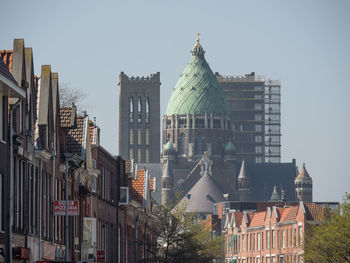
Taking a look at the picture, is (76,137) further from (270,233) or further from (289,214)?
(270,233)

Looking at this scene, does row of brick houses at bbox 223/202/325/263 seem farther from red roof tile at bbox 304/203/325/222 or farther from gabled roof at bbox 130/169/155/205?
gabled roof at bbox 130/169/155/205

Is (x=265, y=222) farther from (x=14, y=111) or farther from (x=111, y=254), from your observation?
(x=14, y=111)

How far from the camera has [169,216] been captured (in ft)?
237

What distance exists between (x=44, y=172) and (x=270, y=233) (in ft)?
281

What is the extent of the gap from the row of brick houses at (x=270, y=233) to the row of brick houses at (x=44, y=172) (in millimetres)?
45361

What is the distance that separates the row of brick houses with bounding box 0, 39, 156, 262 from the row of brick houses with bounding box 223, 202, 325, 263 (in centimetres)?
4536

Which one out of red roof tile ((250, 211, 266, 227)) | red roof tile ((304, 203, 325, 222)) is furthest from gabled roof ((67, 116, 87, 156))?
red roof tile ((250, 211, 266, 227))

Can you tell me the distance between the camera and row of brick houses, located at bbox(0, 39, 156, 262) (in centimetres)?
3278

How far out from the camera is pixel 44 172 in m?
40.8

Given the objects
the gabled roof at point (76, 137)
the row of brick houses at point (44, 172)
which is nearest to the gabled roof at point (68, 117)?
the row of brick houses at point (44, 172)

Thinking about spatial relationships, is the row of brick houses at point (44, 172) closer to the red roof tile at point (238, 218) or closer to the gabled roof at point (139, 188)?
the gabled roof at point (139, 188)

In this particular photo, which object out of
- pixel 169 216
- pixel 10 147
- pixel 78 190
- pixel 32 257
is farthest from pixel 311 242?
pixel 10 147

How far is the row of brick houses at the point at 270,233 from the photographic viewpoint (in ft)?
363

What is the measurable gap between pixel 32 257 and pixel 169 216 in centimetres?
3470
